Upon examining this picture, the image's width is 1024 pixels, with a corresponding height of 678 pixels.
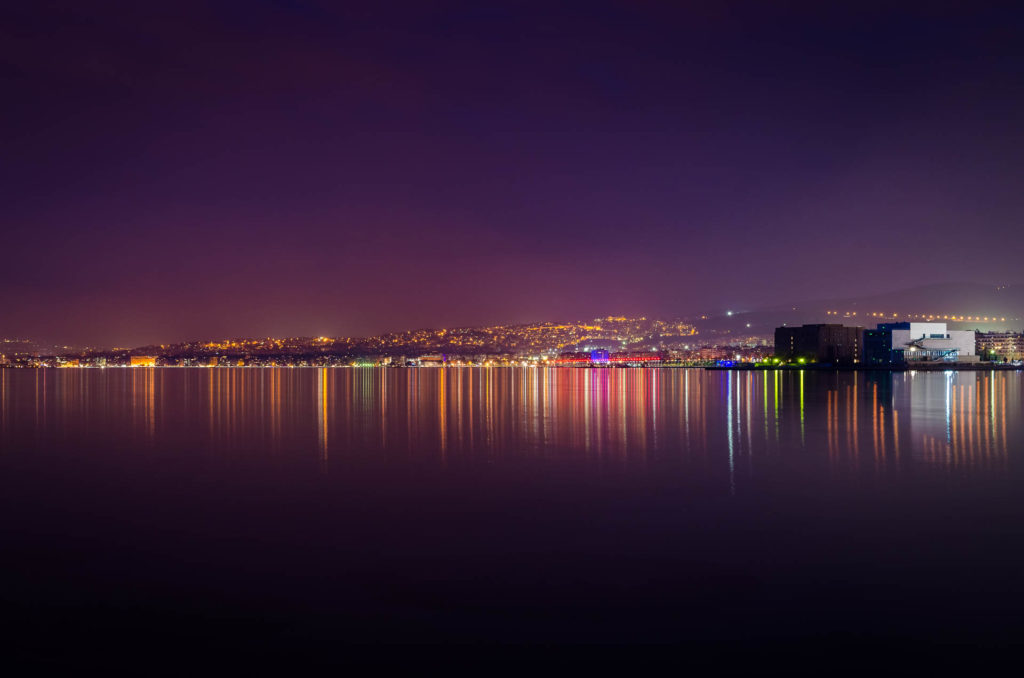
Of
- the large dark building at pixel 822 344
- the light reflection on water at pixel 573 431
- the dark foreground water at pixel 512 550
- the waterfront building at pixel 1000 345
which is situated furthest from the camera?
the large dark building at pixel 822 344

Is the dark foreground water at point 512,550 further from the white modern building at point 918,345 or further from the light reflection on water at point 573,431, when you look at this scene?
the white modern building at point 918,345

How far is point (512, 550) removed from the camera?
7.94m

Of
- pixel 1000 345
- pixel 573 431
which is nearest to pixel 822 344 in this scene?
pixel 1000 345

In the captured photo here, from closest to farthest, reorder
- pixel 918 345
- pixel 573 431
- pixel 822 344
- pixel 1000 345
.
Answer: pixel 573 431, pixel 918 345, pixel 822 344, pixel 1000 345

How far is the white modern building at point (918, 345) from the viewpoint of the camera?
120m

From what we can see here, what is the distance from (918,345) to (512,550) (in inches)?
5189

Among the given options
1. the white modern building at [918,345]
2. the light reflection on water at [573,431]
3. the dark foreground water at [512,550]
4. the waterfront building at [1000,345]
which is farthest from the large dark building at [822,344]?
the dark foreground water at [512,550]

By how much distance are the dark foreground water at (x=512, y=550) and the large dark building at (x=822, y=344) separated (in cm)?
12318

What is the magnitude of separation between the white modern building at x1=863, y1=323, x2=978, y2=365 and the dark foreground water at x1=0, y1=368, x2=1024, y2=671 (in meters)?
118

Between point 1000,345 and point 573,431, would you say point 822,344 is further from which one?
point 573,431

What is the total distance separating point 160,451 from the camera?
629 inches

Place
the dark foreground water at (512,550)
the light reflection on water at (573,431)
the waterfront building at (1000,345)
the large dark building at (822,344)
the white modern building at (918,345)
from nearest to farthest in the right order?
the dark foreground water at (512,550) < the light reflection on water at (573,431) < the white modern building at (918,345) < the waterfront building at (1000,345) < the large dark building at (822,344)

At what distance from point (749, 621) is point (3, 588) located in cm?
660

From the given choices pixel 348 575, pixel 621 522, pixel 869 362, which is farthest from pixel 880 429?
pixel 869 362
